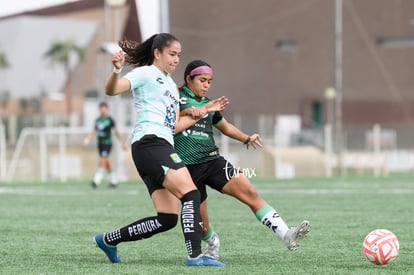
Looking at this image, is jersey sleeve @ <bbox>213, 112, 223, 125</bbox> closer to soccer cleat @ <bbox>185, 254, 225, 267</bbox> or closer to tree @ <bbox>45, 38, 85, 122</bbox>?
soccer cleat @ <bbox>185, 254, 225, 267</bbox>

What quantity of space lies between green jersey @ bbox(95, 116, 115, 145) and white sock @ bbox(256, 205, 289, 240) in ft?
48.6

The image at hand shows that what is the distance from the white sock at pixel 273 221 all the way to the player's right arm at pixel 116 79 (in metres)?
1.63

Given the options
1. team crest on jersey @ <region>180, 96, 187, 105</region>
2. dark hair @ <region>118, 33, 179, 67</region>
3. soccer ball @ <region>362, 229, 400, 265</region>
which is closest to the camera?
soccer ball @ <region>362, 229, 400, 265</region>

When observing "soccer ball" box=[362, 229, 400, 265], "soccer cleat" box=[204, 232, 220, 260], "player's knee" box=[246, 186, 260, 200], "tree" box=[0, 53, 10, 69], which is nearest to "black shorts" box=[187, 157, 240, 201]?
"player's knee" box=[246, 186, 260, 200]

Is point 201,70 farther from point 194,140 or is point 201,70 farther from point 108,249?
point 108,249

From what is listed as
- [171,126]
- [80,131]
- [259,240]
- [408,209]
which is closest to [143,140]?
[171,126]

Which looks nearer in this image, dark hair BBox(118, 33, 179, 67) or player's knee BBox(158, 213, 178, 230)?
player's knee BBox(158, 213, 178, 230)

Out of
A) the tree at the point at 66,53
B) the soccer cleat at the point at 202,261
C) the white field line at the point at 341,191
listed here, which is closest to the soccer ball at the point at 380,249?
the soccer cleat at the point at 202,261

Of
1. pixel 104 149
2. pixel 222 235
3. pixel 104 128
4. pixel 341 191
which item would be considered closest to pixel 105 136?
pixel 104 128

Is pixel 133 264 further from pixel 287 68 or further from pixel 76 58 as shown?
pixel 76 58

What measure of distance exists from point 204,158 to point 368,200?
8.95m

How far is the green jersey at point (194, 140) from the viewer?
7.81 meters

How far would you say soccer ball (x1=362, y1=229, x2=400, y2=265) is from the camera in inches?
290

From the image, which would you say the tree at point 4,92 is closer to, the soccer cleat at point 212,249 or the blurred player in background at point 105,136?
the blurred player in background at point 105,136
